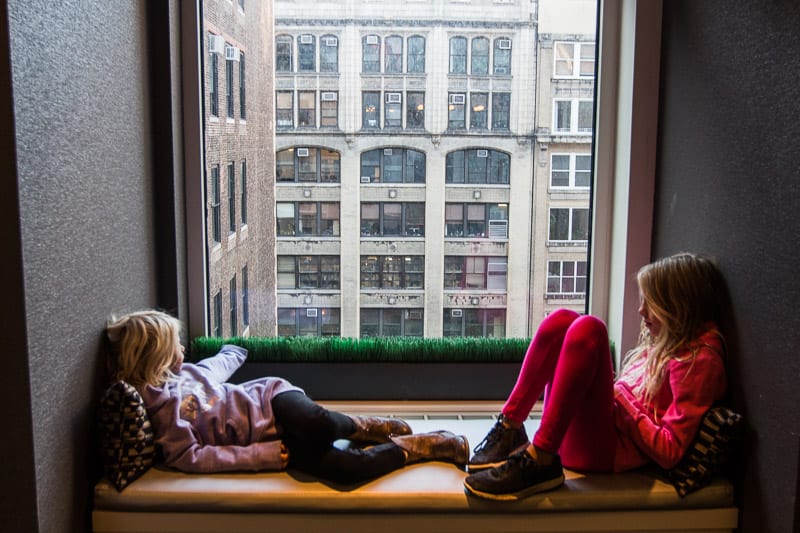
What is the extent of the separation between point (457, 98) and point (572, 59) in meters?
0.42

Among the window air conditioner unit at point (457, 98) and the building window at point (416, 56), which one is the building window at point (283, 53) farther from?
the window air conditioner unit at point (457, 98)

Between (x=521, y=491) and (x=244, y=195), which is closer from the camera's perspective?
(x=521, y=491)

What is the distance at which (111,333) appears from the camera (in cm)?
190

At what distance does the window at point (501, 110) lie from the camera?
8.29 ft

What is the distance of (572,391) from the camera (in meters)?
1.81

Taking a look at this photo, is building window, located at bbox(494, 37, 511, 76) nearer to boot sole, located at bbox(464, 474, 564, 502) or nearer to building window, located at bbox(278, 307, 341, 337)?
building window, located at bbox(278, 307, 341, 337)

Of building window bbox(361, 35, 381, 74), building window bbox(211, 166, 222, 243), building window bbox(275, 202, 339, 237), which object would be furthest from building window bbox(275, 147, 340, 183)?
building window bbox(361, 35, 381, 74)

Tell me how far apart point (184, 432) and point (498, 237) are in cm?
127

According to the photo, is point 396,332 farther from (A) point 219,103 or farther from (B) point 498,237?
(A) point 219,103

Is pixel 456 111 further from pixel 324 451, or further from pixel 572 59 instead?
pixel 324 451

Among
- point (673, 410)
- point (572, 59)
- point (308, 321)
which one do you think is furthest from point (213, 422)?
point (572, 59)

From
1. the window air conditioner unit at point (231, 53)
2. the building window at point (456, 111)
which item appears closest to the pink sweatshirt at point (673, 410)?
the building window at point (456, 111)

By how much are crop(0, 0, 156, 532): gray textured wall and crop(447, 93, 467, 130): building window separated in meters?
1.03

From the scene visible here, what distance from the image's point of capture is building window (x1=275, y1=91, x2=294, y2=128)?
2.53m
